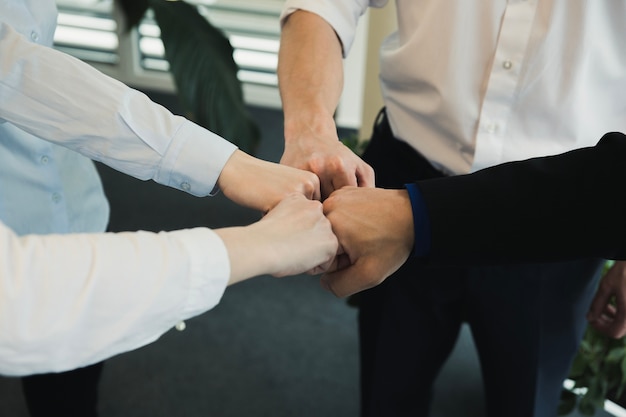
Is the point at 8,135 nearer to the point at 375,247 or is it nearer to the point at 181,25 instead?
the point at 375,247

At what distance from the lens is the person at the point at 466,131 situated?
1.17 metres

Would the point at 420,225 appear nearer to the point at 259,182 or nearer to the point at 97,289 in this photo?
the point at 259,182

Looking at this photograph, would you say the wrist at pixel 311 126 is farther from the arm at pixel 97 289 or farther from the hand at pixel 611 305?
Answer: the hand at pixel 611 305

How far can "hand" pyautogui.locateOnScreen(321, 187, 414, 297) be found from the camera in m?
1.15

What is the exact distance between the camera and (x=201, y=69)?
2.53 m

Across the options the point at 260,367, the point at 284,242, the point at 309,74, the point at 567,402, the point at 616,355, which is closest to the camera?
the point at 284,242

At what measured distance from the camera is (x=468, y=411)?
7.55ft

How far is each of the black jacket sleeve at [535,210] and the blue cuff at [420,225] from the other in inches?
0.5

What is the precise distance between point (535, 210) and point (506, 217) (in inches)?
1.7

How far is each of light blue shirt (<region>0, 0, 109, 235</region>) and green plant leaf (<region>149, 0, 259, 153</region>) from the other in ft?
3.66

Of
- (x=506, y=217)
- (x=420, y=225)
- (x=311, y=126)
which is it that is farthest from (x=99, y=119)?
(x=506, y=217)

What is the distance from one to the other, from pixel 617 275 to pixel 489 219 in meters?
0.45

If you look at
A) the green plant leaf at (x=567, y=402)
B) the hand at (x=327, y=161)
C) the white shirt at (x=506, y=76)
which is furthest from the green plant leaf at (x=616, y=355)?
the hand at (x=327, y=161)

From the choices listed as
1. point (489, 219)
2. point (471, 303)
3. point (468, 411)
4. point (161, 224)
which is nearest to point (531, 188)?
point (489, 219)
